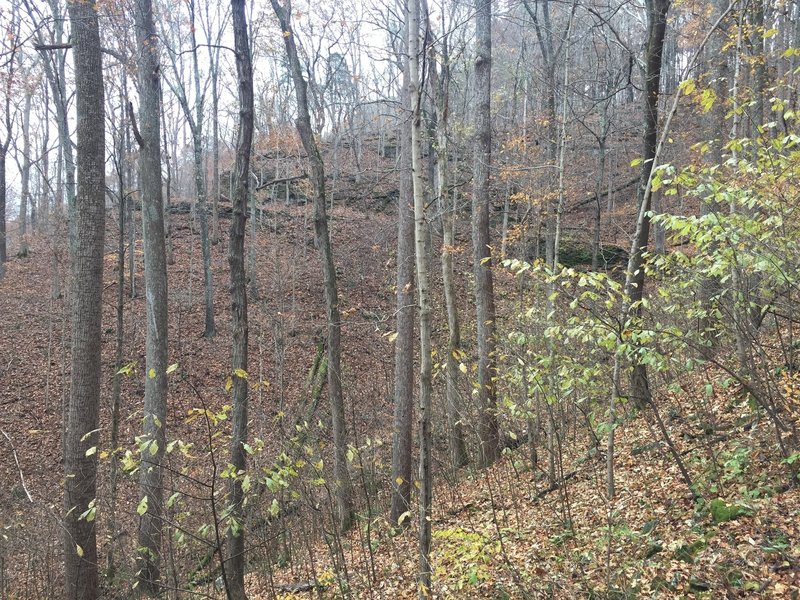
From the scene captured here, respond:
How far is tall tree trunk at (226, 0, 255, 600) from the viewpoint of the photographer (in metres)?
5.15

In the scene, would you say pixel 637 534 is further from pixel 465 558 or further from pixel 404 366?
pixel 404 366

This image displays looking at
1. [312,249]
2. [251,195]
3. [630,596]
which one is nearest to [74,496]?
[630,596]

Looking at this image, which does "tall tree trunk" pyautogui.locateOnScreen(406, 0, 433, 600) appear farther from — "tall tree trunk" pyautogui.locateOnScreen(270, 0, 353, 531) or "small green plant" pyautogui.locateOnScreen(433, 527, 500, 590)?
"tall tree trunk" pyautogui.locateOnScreen(270, 0, 353, 531)

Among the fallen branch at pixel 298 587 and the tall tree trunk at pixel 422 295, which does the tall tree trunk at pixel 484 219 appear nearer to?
the fallen branch at pixel 298 587

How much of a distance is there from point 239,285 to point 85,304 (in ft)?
6.77

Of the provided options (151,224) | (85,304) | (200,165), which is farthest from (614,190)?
(85,304)

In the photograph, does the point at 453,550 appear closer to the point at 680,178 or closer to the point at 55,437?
the point at 680,178

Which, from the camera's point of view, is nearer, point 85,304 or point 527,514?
point 527,514

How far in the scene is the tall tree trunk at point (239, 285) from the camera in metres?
5.15

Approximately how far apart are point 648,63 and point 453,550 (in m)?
5.95

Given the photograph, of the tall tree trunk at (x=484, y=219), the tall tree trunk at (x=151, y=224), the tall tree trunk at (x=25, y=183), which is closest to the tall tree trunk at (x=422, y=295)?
the tall tree trunk at (x=484, y=219)

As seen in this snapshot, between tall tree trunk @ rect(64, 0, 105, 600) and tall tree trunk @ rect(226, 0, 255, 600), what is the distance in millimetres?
1754

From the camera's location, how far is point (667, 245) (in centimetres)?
2069

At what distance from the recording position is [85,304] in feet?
19.8
